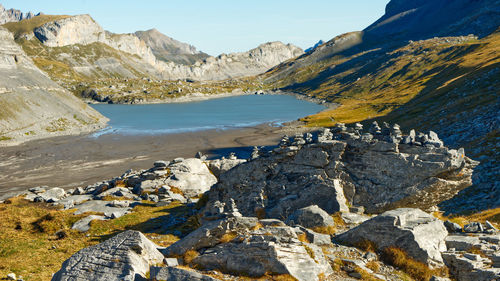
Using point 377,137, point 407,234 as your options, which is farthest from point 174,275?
point 377,137

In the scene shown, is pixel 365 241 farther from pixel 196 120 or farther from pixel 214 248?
pixel 196 120

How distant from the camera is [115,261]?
631 inches

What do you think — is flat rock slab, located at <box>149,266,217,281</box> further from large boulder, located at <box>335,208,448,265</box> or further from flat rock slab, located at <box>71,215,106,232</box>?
flat rock slab, located at <box>71,215,106,232</box>

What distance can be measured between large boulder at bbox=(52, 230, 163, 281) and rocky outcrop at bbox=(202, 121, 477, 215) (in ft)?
40.3

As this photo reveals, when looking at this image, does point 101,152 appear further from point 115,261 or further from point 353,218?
point 115,261

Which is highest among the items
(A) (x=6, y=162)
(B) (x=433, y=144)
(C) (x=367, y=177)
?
(B) (x=433, y=144)

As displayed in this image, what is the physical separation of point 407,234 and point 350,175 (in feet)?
31.5

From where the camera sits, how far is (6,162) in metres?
84.9

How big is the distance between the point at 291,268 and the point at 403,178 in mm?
14294

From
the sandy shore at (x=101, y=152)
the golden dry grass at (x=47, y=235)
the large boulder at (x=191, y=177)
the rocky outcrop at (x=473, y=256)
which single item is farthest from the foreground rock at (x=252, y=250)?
the sandy shore at (x=101, y=152)

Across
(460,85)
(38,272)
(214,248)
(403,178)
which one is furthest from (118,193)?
(460,85)

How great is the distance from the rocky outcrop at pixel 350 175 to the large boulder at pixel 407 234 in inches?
205

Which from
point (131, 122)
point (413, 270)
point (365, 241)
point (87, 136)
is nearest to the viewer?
point (413, 270)

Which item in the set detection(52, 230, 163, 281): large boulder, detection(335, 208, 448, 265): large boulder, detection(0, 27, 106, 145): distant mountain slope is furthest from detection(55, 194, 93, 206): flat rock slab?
detection(0, 27, 106, 145): distant mountain slope
